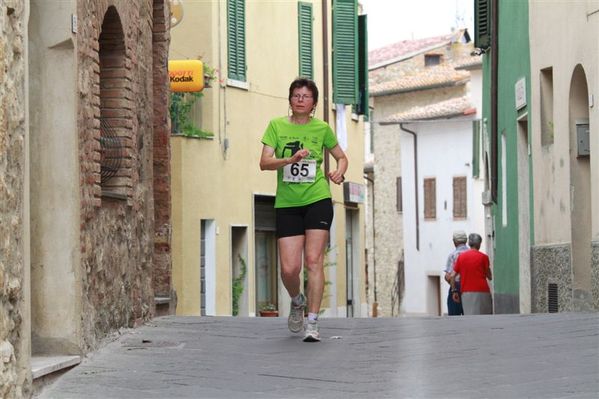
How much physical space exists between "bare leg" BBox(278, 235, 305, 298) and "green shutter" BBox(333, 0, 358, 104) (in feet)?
73.5

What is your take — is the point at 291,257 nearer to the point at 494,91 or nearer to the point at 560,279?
the point at 560,279

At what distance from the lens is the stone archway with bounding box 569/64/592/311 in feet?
53.1

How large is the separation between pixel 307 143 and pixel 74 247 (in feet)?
6.89

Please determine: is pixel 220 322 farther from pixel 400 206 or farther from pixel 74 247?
pixel 400 206

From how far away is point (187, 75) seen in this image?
81.4ft

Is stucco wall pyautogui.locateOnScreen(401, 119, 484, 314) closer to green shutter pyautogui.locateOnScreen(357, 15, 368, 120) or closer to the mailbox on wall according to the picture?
the mailbox on wall

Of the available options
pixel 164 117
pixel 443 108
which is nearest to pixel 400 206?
pixel 443 108

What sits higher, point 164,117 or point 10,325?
point 164,117

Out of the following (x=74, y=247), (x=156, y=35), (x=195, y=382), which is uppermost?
(x=156, y=35)

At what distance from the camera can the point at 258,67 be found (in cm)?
2898

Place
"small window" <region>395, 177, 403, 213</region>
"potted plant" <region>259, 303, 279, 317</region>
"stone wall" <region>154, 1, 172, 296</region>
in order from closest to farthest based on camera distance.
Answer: "stone wall" <region>154, 1, 172, 296</region> < "potted plant" <region>259, 303, 279, 317</region> < "small window" <region>395, 177, 403, 213</region>

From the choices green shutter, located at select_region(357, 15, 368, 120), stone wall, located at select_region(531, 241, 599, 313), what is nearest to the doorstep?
stone wall, located at select_region(531, 241, 599, 313)

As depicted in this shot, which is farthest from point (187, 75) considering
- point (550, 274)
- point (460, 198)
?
point (460, 198)

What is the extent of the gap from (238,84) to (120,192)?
52.0 feet
